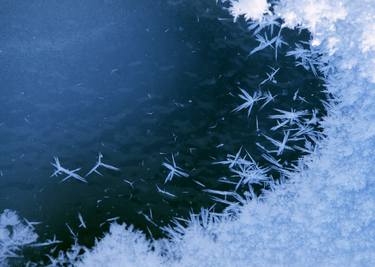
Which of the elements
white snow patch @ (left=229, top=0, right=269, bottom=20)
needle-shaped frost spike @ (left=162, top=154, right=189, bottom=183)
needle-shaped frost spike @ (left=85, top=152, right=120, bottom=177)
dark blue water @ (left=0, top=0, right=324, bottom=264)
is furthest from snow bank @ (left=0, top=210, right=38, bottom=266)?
white snow patch @ (left=229, top=0, right=269, bottom=20)

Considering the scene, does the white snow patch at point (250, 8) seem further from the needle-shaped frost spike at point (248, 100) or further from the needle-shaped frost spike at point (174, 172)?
the needle-shaped frost spike at point (174, 172)

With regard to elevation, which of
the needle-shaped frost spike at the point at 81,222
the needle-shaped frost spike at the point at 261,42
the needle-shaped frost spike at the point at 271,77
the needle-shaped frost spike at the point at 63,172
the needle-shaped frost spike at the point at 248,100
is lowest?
the needle-shaped frost spike at the point at 81,222

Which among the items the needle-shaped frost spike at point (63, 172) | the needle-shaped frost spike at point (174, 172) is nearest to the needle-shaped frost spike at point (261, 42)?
the needle-shaped frost spike at point (174, 172)

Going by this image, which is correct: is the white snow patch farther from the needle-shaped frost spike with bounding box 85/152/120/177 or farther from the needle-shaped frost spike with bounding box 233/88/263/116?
the needle-shaped frost spike with bounding box 85/152/120/177

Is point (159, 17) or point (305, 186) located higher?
point (159, 17)

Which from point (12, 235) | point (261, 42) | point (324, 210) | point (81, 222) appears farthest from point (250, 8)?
point (12, 235)

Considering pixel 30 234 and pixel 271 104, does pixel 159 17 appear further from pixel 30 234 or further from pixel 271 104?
pixel 30 234

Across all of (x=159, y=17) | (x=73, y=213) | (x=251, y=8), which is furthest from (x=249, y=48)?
(x=73, y=213)
